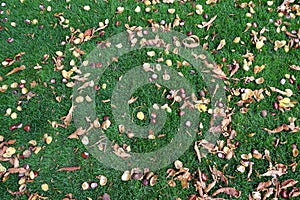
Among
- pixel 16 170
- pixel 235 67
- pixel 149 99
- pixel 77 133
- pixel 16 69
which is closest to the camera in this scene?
pixel 16 170

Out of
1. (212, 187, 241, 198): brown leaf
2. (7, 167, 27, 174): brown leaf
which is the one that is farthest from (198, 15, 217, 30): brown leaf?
(7, 167, 27, 174): brown leaf

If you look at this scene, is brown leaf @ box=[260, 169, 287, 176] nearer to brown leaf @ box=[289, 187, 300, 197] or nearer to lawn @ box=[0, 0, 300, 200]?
lawn @ box=[0, 0, 300, 200]

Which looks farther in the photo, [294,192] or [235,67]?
[235,67]

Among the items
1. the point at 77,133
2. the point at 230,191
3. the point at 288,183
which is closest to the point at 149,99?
the point at 77,133

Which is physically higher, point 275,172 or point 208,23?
point 208,23

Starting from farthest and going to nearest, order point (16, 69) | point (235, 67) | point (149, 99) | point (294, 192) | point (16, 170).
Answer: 1. point (16, 69)
2. point (235, 67)
3. point (149, 99)
4. point (16, 170)
5. point (294, 192)

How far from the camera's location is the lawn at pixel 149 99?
97.6 inches

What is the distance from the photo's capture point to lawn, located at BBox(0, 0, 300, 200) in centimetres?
248

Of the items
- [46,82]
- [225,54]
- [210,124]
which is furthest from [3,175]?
[225,54]

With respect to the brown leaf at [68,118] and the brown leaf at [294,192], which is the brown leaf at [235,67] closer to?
the brown leaf at [294,192]

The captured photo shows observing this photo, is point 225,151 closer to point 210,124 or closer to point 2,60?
point 210,124

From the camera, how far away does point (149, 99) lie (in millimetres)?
2863

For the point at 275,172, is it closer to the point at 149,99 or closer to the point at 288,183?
the point at 288,183

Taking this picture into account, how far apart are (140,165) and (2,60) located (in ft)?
5.60
